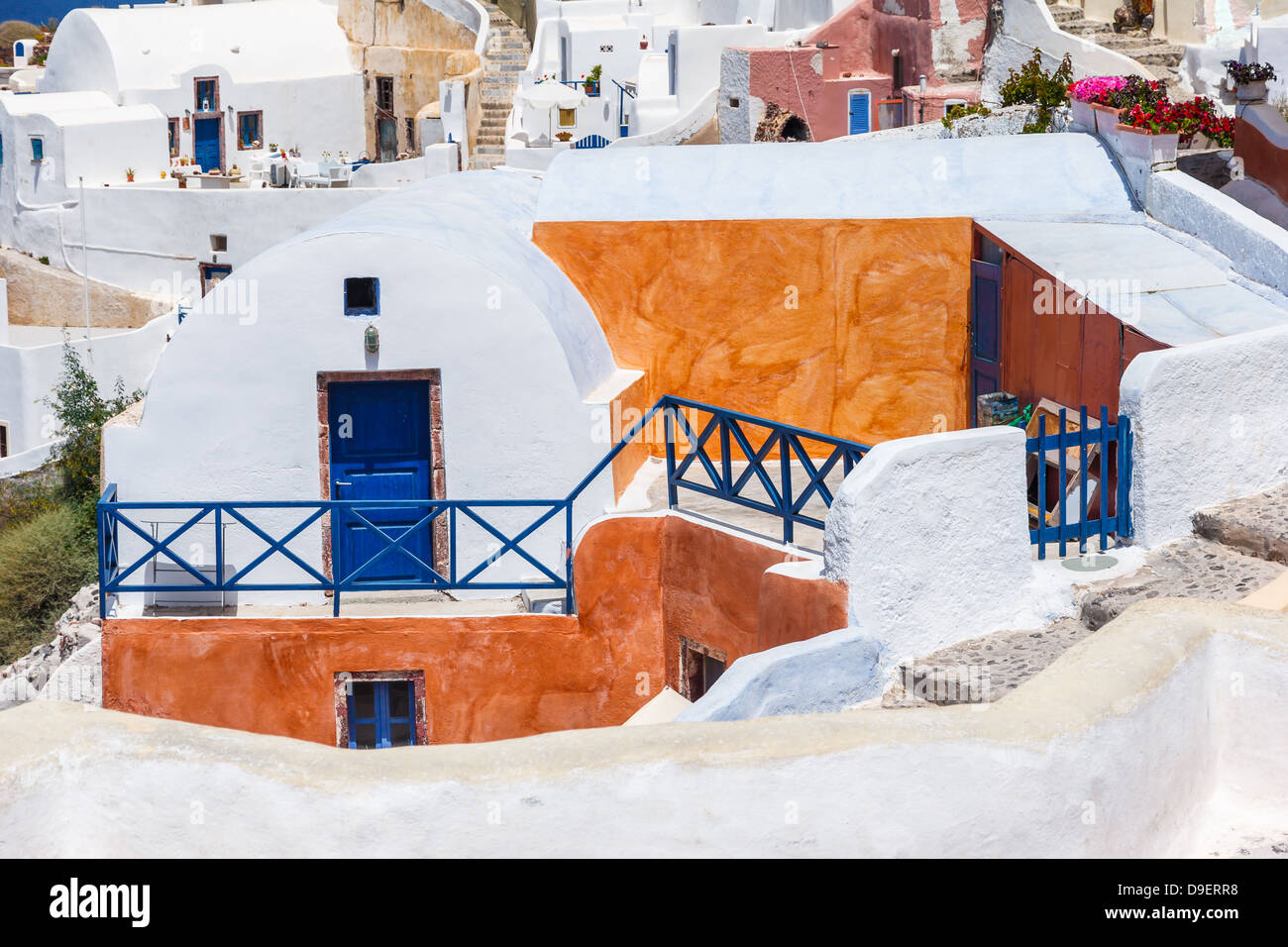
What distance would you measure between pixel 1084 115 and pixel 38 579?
2024 centimetres

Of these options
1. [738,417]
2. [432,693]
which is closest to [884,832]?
[738,417]

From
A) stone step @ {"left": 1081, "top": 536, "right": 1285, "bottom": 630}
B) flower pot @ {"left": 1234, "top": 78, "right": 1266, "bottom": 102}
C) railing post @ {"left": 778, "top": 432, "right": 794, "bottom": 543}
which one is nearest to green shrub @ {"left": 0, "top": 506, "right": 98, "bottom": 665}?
railing post @ {"left": 778, "top": 432, "right": 794, "bottom": 543}

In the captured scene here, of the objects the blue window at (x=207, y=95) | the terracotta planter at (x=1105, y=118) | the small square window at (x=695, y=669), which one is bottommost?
the small square window at (x=695, y=669)

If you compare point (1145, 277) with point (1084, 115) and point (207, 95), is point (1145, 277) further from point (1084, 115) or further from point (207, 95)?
point (207, 95)

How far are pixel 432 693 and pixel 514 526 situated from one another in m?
1.70

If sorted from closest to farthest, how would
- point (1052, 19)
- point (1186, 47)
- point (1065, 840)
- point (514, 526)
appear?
point (1065, 840), point (514, 526), point (1186, 47), point (1052, 19)

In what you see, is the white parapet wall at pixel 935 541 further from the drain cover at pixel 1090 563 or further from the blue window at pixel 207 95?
the blue window at pixel 207 95

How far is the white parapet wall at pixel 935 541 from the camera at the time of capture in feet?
30.3

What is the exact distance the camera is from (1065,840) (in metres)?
6.50

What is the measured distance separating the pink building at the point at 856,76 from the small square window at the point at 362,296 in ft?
69.1

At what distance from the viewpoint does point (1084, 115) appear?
15547 millimetres

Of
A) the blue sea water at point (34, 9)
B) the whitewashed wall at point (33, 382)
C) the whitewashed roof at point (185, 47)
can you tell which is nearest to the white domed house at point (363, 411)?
the whitewashed wall at point (33, 382)

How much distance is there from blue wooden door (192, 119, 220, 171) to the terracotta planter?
36.6 m
